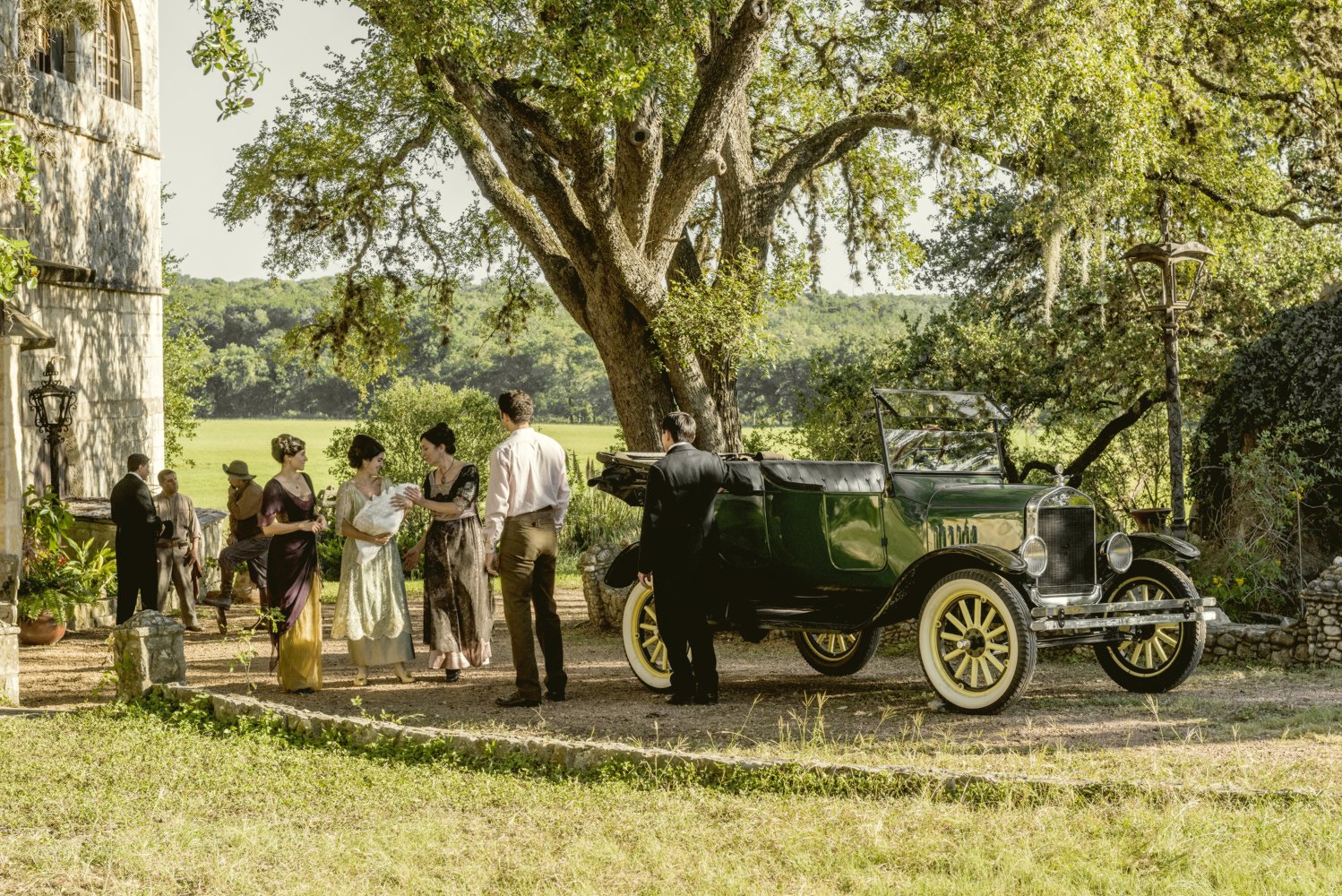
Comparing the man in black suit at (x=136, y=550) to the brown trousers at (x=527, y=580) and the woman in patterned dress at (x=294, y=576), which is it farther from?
the brown trousers at (x=527, y=580)

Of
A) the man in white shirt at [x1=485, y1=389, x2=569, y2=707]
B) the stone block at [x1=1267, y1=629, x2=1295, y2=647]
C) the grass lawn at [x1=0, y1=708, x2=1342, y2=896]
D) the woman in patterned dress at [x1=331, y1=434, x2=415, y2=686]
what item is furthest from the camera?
the stone block at [x1=1267, y1=629, x2=1295, y2=647]

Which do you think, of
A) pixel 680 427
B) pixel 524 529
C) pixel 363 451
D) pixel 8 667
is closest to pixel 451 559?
pixel 363 451

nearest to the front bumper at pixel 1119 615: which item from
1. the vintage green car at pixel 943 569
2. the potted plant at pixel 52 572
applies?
the vintage green car at pixel 943 569

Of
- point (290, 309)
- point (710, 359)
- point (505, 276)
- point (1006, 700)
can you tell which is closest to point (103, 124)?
point (505, 276)

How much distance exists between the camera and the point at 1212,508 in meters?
13.5

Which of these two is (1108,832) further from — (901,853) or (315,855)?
(315,855)

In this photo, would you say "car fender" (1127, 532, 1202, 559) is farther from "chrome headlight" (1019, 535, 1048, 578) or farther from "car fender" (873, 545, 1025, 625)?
"car fender" (873, 545, 1025, 625)

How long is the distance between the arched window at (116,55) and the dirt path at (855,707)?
8227mm

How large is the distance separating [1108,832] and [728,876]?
1.54 metres

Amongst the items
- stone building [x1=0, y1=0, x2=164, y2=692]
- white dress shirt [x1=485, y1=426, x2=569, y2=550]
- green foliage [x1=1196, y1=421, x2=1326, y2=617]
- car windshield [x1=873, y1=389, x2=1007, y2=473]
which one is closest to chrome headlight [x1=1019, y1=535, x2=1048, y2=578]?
car windshield [x1=873, y1=389, x2=1007, y2=473]

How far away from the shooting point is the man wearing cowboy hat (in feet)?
43.5

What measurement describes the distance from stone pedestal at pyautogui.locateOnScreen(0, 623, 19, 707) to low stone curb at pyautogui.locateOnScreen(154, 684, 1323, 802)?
1562 millimetres

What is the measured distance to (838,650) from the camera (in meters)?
9.88

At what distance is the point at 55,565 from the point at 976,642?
9.65 meters
